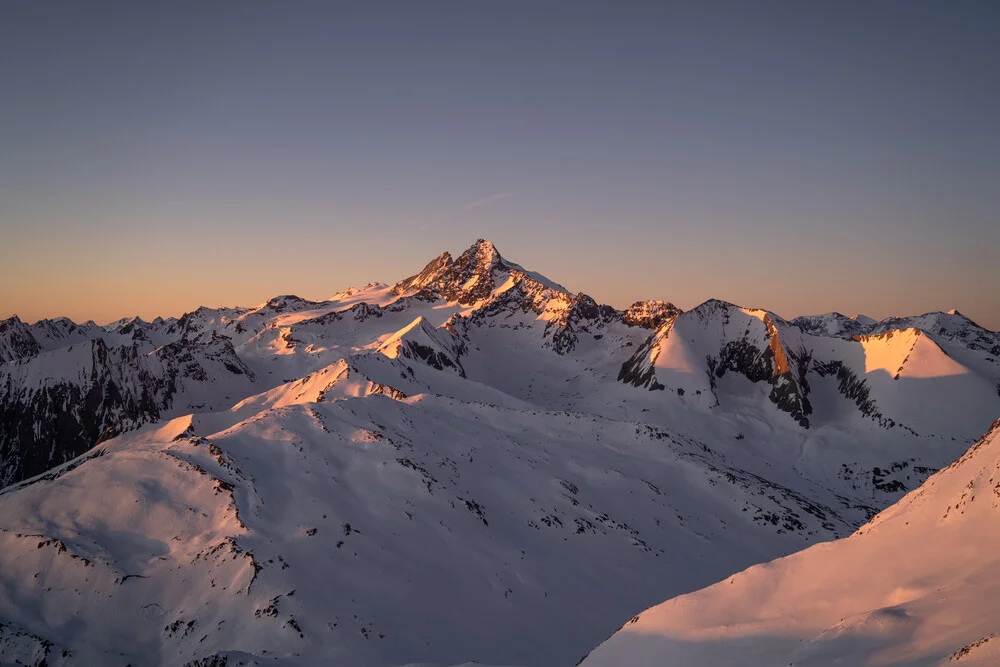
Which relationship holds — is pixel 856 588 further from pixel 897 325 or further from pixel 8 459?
pixel 897 325

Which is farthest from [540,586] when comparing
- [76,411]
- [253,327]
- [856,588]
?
[253,327]

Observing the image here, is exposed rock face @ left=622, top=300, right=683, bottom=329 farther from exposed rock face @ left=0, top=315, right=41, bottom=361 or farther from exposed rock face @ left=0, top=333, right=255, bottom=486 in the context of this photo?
exposed rock face @ left=0, top=315, right=41, bottom=361

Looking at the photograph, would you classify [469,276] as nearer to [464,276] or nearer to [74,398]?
[464,276]

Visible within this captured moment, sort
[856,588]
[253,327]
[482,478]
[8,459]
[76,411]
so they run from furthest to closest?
[253,327], [76,411], [8,459], [482,478], [856,588]

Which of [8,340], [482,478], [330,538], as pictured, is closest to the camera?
[330,538]

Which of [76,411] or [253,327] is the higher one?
[253,327]

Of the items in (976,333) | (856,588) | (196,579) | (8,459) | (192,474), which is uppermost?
(976,333)

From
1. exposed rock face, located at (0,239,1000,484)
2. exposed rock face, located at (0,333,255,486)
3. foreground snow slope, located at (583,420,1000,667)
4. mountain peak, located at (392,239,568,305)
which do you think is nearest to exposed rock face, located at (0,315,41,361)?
exposed rock face, located at (0,239,1000,484)

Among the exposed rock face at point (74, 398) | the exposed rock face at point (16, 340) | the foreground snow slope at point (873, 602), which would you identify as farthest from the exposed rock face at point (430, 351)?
the foreground snow slope at point (873, 602)
